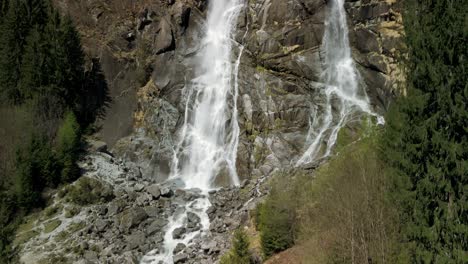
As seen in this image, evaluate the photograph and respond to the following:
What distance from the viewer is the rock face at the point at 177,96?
40.4 metres

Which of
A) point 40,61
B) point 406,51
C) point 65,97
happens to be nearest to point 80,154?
point 65,97

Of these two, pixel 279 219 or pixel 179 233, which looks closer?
Result: pixel 279 219

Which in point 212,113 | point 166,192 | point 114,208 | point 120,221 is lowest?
point 120,221

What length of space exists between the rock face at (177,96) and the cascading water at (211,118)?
1.00 meters

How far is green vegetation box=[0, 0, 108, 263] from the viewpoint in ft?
155

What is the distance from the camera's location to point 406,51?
80.2ft

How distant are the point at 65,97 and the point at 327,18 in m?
32.0

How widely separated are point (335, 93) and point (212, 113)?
1342 centimetres

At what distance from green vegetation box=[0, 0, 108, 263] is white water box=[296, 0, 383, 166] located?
25.0 m

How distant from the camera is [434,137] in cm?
2183

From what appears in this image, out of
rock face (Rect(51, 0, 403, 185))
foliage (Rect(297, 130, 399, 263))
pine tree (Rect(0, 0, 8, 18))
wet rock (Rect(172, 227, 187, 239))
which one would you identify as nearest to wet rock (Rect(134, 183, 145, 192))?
rock face (Rect(51, 0, 403, 185))

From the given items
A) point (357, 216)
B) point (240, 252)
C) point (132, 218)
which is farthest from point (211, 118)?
point (357, 216)

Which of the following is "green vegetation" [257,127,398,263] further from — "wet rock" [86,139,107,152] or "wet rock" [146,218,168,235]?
"wet rock" [86,139,107,152]

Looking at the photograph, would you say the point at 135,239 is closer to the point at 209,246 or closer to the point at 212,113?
the point at 209,246
